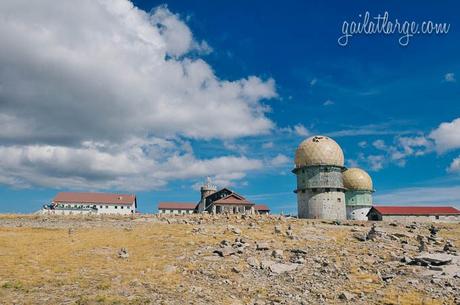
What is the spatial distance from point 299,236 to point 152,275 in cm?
1418

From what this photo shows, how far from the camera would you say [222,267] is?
20156 mm

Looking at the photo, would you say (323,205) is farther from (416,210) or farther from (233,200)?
(416,210)

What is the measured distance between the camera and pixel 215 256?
22375 millimetres

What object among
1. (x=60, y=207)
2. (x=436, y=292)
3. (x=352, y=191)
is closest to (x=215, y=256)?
(x=436, y=292)

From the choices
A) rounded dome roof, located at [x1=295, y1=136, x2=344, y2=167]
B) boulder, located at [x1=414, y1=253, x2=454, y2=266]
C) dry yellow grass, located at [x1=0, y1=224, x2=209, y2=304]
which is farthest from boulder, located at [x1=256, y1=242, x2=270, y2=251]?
rounded dome roof, located at [x1=295, y1=136, x2=344, y2=167]

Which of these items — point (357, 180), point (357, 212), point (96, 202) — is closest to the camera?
point (357, 212)

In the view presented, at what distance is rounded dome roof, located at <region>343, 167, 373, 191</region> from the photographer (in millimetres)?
62062

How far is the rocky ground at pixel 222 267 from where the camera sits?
16156mm

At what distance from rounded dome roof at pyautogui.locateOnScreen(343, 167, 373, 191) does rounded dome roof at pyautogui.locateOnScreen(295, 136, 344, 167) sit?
13.2 m

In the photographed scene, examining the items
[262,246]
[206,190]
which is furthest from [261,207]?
[262,246]

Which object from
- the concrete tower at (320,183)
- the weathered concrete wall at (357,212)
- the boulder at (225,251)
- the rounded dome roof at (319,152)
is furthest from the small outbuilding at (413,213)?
the boulder at (225,251)

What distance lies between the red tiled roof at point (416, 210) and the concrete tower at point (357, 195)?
2.39 meters

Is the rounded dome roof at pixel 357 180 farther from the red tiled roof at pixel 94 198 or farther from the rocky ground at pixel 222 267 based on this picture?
the red tiled roof at pixel 94 198

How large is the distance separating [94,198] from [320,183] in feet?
202
